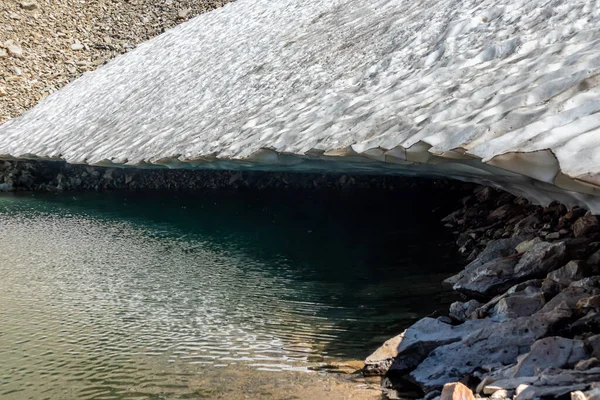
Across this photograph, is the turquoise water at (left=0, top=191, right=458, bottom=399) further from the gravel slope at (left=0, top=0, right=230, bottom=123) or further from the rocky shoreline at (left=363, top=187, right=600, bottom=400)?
the gravel slope at (left=0, top=0, right=230, bottom=123)

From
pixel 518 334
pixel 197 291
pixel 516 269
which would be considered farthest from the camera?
pixel 197 291

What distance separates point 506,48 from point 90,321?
15.1ft

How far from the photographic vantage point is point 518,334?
427 centimetres

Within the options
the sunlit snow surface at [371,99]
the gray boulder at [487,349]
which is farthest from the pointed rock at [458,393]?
the sunlit snow surface at [371,99]

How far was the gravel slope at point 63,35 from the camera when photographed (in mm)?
22016

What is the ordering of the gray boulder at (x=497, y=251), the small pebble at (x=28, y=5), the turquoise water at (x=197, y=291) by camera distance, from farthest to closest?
the small pebble at (x=28, y=5)
the gray boulder at (x=497, y=251)
the turquoise water at (x=197, y=291)

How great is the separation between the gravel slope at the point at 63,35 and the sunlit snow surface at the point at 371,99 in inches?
203

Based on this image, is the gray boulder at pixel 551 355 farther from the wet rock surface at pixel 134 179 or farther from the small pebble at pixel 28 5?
the small pebble at pixel 28 5

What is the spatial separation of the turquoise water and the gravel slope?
8.99 m

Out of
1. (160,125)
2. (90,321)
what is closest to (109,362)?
(90,321)

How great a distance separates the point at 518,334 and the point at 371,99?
3391 millimetres

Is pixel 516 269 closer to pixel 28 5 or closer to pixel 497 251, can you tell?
pixel 497 251

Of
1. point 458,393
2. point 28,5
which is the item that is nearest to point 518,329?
point 458,393

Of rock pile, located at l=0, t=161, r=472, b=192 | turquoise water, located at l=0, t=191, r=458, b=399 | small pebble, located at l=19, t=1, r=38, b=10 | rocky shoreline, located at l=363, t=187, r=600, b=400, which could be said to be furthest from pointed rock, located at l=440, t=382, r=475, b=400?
small pebble, located at l=19, t=1, r=38, b=10
